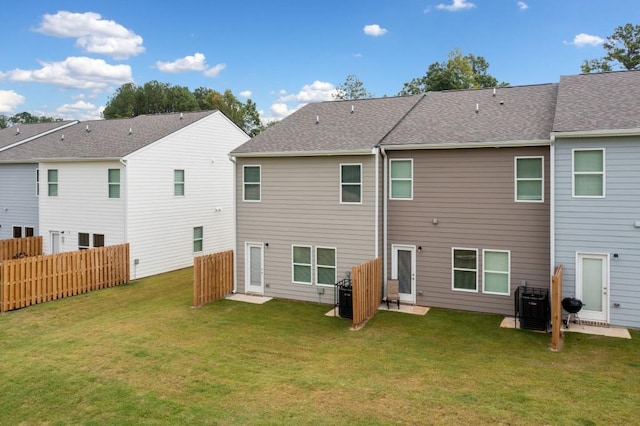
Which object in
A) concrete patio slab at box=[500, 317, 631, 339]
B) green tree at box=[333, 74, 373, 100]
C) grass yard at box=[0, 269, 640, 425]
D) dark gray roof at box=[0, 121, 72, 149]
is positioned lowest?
grass yard at box=[0, 269, 640, 425]

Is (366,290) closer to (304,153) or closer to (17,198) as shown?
(304,153)

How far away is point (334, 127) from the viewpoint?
50.6 ft

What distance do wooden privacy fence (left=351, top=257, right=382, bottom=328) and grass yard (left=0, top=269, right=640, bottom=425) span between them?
419 mm

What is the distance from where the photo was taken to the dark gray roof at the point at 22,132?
81.3ft

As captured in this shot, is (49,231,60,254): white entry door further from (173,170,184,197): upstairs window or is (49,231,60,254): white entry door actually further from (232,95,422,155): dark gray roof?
(232,95,422,155): dark gray roof

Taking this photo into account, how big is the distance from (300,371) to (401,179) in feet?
23.5

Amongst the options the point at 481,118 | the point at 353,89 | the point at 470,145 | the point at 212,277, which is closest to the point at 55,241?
the point at 212,277

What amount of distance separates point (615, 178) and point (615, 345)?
4110mm

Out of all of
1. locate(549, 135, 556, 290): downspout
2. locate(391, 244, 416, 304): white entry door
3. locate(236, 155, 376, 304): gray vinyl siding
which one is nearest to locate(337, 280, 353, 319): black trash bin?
locate(236, 155, 376, 304): gray vinyl siding

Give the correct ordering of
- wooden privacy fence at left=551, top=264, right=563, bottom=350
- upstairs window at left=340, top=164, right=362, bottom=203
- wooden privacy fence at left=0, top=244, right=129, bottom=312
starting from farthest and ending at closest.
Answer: upstairs window at left=340, top=164, right=362, bottom=203 → wooden privacy fence at left=0, top=244, right=129, bottom=312 → wooden privacy fence at left=551, top=264, right=563, bottom=350

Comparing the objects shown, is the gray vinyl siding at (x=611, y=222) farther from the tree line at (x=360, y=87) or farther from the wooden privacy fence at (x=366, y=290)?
the tree line at (x=360, y=87)

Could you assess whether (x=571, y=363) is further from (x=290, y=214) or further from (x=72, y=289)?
(x=72, y=289)

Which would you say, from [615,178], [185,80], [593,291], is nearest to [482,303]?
[593,291]

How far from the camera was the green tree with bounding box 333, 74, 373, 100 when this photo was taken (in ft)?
128
